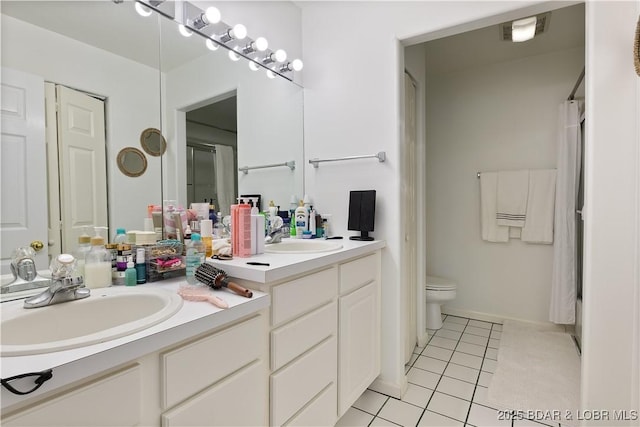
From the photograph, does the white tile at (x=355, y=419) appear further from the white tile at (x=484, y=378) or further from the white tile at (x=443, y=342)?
the white tile at (x=443, y=342)

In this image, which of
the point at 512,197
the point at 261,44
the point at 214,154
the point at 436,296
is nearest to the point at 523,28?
the point at 512,197

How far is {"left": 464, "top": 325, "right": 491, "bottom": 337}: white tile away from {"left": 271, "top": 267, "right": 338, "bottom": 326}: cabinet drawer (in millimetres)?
1847

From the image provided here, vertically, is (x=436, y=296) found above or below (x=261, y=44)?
below

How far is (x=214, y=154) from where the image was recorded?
166 cm

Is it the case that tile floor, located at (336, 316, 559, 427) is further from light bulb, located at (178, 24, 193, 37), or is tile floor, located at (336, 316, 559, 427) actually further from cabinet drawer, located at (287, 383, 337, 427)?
light bulb, located at (178, 24, 193, 37)

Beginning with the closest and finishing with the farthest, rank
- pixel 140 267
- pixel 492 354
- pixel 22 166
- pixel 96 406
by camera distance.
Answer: pixel 96 406 → pixel 22 166 → pixel 140 267 → pixel 492 354

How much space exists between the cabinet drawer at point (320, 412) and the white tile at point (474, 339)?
1.55 metres

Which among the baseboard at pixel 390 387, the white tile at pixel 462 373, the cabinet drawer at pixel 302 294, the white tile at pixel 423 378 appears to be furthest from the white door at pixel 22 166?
the white tile at pixel 462 373

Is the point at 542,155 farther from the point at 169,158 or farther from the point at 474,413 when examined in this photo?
the point at 169,158

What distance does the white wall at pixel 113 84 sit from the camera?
3.27 feet

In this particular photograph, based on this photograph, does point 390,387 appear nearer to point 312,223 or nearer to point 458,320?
point 312,223

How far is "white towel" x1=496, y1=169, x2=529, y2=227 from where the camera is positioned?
106 inches

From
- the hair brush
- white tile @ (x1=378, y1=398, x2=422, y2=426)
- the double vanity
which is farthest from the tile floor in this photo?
the hair brush

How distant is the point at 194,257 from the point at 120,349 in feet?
1.68
